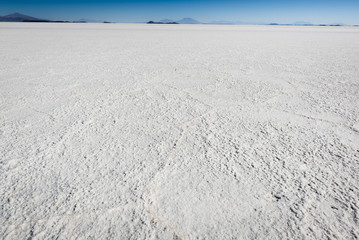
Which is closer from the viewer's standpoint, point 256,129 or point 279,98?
point 256,129

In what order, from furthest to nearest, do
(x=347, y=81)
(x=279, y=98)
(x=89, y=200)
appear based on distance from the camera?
(x=347, y=81)
(x=279, y=98)
(x=89, y=200)

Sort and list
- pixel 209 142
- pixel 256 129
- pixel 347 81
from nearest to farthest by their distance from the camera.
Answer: pixel 209 142, pixel 256 129, pixel 347 81

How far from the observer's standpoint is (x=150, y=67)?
2.64 meters

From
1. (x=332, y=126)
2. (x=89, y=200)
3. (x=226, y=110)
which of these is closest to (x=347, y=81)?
(x=332, y=126)

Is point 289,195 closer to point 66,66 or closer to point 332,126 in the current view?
point 332,126

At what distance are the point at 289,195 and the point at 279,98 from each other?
39.1 inches

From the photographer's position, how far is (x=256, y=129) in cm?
111

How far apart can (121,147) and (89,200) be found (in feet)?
1.04

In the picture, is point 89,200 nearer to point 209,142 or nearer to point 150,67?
point 209,142

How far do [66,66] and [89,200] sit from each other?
2.38 meters

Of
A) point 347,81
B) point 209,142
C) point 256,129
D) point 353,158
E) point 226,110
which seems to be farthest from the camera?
point 347,81

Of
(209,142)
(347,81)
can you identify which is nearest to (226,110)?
(209,142)

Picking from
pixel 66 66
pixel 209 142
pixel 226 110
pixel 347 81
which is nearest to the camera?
pixel 209 142

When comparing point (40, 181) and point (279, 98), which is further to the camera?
point (279, 98)
